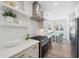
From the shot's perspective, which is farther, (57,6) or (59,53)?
(57,6)

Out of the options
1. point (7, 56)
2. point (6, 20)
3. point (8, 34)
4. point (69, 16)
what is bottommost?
point (7, 56)

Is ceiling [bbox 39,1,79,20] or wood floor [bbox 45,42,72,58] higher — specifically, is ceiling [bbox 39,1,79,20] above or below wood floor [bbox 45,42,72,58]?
above

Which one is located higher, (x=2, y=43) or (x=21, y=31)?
(x=21, y=31)

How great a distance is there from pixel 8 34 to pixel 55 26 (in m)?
8.46

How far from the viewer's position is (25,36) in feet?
9.00

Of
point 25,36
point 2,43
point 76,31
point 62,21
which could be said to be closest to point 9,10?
point 2,43

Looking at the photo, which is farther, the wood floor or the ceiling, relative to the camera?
the ceiling

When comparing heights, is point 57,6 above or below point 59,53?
above

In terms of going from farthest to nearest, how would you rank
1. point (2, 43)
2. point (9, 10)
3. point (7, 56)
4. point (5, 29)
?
1. point (9, 10)
2. point (5, 29)
3. point (2, 43)
4. point (7, 56)

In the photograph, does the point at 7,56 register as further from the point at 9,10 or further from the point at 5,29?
the point at 9,10

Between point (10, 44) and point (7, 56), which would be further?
point (10, 44)

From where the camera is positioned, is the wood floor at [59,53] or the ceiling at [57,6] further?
the ceiling at [57,6]

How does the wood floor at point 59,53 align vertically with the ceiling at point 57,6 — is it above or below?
below

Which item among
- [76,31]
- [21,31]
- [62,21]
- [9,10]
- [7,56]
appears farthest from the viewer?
[62,21]
